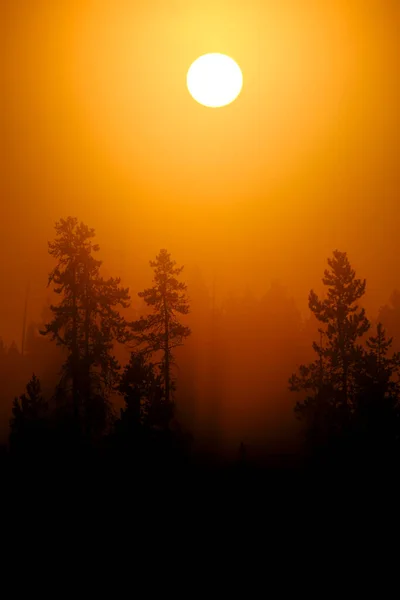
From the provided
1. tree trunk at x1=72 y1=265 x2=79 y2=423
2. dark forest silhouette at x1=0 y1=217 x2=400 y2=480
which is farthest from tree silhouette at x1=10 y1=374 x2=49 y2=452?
tree trunk at x1=72 y1=265 x2=79 y2=423

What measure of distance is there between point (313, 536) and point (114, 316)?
49.0ft

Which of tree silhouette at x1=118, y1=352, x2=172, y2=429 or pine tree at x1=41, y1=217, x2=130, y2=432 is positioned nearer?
tree silhouette at x1=118, y1=352, x2=172, y2=429

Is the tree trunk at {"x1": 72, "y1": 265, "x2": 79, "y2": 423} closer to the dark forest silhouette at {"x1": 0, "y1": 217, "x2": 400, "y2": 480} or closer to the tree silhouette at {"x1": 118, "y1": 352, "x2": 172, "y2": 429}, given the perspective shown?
the dark forest silhouette at {"x1": 0, "y1": 217, "x2": 400, "y2": 480}

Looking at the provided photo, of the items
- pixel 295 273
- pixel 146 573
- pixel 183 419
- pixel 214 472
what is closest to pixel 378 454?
pixel 146 573

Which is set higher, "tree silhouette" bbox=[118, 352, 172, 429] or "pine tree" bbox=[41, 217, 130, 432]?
"pine tree" bbox=[41, 217, 130, 432]

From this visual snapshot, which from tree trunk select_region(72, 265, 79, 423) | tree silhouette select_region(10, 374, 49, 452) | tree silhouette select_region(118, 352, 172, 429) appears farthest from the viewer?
tree trunk select_region(72, 265, 79, 423)

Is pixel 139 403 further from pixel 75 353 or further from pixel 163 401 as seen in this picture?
pixel 75 353

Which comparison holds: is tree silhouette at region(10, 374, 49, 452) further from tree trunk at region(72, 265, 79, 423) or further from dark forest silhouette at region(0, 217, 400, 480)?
tree trunk at region(72, 265, 79, 423)

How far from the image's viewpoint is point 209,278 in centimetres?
12381

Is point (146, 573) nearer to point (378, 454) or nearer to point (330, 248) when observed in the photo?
point (378, 454)

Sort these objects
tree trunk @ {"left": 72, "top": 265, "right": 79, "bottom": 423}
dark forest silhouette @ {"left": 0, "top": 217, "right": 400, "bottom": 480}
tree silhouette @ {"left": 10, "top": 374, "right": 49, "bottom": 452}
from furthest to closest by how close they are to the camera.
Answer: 1. tree trunk @ {"left": 72, "top": 265, "right": 79, "bottom": 423}
2. tree silhouette @ {"left": 10, "top": 374, "right": 49, "bottom": 452}
3. dark forest silhouette @ {"left": 0, "top": 217, "right": 400, "bottom": 480}

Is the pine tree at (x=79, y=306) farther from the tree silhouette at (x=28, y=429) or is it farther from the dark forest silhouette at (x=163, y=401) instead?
the tree silhouette at (x=28, y=429)

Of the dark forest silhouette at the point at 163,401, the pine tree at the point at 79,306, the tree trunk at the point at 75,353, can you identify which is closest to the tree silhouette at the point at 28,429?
→ the dark forest silhouette at the point at 163,401

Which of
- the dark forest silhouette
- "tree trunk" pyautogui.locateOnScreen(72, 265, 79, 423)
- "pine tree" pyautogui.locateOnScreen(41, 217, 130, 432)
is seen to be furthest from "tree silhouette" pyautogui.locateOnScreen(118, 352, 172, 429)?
"tree trunk" pyautogui.locateOnScreen(72, 265, 79, 423)
